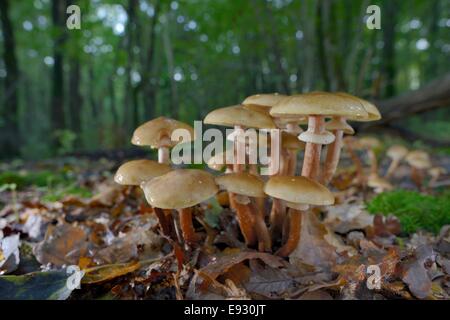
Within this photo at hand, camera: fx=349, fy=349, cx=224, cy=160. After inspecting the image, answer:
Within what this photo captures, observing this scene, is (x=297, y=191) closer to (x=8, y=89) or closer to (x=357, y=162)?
(x=357, y=162)

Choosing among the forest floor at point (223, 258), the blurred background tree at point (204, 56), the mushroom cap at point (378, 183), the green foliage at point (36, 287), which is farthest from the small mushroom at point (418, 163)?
the green foliage at point (36, 287)

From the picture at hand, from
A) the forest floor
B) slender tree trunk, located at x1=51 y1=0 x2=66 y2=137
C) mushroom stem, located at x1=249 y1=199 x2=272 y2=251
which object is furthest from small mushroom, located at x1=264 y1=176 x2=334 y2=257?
slender tree trunk, located at x1=51 y1=0 x2=66 y2=137

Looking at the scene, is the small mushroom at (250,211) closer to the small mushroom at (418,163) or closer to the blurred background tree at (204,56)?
the small mushroom at (418,163)

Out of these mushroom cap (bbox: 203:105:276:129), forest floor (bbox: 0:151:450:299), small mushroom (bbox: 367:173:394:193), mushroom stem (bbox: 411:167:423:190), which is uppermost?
mushroom cap (bbox: 203:105:276:129)

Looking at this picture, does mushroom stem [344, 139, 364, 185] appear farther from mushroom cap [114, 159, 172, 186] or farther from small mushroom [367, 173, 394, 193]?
mushroom cap [114, 159, 172, 186]

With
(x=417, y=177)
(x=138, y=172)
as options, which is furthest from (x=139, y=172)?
(x=417, y=177)

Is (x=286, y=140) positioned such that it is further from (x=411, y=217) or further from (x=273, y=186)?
(x=411, y=217)
